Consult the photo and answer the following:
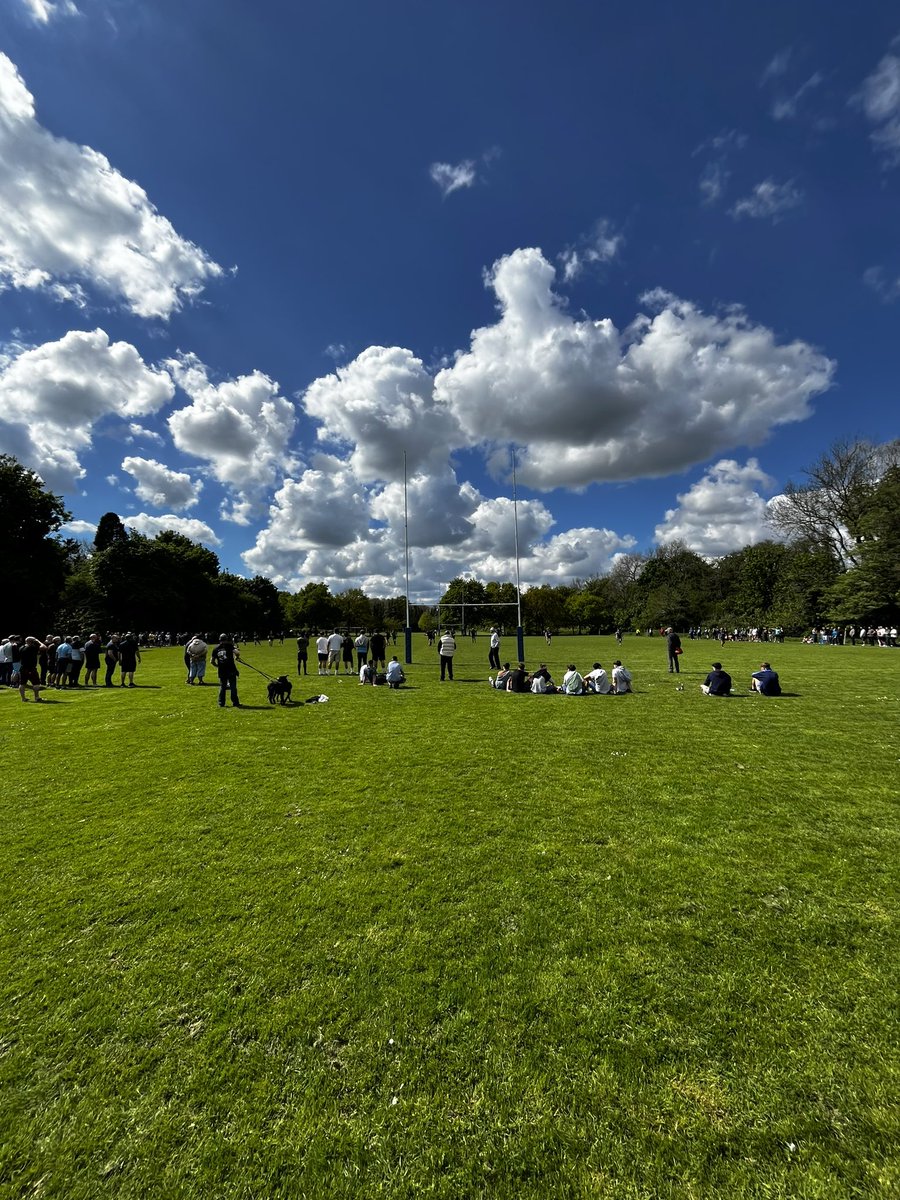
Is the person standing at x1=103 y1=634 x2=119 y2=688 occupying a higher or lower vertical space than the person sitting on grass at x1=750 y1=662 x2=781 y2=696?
higher

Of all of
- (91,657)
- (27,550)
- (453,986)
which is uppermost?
(27,550)

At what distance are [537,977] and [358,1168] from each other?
154cm

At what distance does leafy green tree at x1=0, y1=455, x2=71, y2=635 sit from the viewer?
3734cm

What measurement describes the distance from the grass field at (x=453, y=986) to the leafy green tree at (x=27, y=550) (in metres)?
40.7

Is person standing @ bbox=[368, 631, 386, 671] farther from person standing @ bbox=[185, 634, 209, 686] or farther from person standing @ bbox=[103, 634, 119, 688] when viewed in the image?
person standing @ bbox=[103, 634, 119, 688]

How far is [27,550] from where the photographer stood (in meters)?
39.3

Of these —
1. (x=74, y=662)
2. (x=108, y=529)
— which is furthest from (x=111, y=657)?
(x=108, y=529)

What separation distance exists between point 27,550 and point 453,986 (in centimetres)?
5045

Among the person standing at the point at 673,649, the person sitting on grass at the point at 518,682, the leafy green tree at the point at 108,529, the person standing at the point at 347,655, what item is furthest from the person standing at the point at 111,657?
the leafy green tree at the point at 108,529

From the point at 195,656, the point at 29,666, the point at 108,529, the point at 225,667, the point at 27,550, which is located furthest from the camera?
the point at 108,529

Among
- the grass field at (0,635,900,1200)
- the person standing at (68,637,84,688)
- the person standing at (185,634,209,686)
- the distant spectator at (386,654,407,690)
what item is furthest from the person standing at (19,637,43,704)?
the distant spectator at (386,654,407,690)

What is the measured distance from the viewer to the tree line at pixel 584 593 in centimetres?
3953

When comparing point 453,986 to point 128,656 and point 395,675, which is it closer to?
point 395,675

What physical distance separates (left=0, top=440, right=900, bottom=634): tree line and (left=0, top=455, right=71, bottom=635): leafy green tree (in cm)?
9
